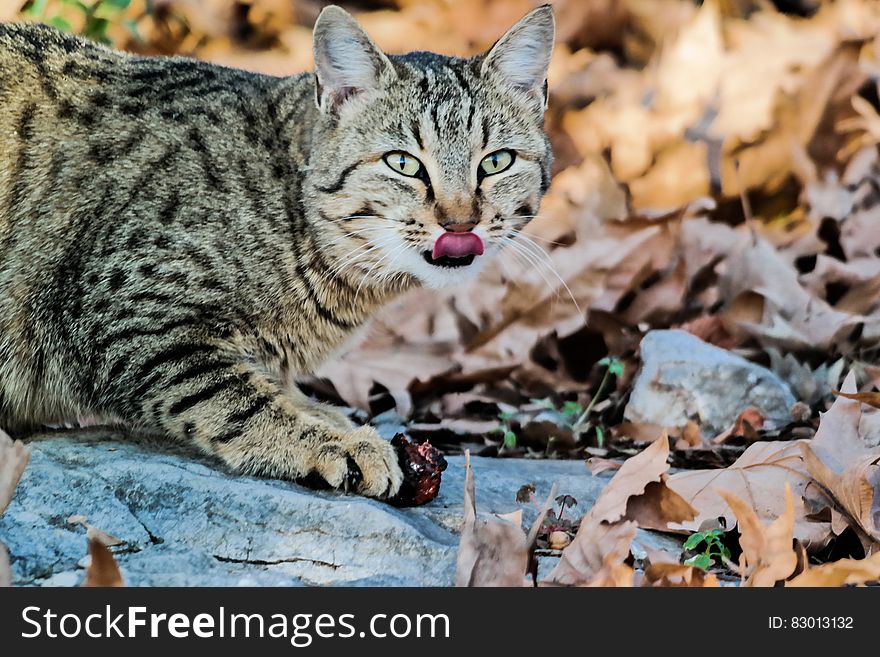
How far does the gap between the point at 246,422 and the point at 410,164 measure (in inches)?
36.5

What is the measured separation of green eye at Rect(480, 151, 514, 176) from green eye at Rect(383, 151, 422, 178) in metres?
0.21

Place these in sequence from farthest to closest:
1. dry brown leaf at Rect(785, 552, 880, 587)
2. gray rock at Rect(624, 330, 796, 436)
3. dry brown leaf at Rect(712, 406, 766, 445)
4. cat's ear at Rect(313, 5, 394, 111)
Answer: gray rock at Rect(624, 330, 796, 436) < dry brown leaf at Rect(712, 406, 766, 445) < cat's ear at Rect(313, 5, 394, 111) < dry brown leaf at Rect(785, 552, 880, 587)

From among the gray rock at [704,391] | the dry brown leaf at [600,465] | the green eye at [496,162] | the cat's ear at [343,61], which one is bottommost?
the dry brown leaf at [600,465]

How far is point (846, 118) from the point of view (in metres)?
6.08

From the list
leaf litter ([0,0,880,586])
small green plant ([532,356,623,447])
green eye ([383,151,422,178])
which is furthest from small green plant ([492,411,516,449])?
green eye ([383,151,422,178])

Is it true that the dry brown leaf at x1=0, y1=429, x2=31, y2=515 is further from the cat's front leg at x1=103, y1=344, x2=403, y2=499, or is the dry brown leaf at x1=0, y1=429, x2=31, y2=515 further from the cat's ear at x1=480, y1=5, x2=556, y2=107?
the cat's ear at x1=480, y1=5, x2=556, y2=107

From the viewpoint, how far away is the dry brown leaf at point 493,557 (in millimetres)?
2393

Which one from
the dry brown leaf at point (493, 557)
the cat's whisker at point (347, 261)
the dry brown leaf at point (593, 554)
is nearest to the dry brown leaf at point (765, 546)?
the dry brown leaf at point (593, 554)

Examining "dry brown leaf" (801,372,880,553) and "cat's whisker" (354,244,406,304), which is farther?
"cat's whisker" (354,244,406,304)

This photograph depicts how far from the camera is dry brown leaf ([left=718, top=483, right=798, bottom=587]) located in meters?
2.40

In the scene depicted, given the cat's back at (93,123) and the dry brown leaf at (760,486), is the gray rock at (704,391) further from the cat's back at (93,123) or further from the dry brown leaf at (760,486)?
the cat's back at (93,123)

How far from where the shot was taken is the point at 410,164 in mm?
3383

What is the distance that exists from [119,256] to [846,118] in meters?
4.31

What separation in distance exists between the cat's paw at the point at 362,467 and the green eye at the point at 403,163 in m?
0.87
